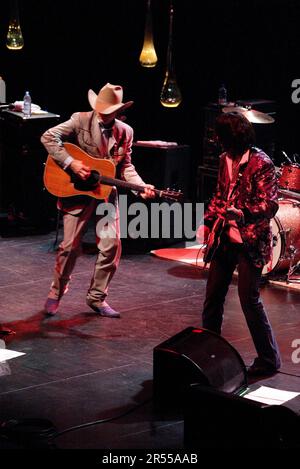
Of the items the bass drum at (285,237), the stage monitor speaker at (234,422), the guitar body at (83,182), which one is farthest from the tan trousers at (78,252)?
the stage monitor speaker at (234,422)

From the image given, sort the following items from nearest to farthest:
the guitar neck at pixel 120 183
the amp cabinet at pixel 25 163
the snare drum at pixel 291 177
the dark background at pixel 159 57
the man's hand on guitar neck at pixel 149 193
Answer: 1. the man's hand on guitar neck at pixel 149 193
2. the guitar neck at pixel 120 183
3. the snare drum at pixel 291 177
4. the dark background at pixel 159 57
5. the amp cabinet at pixel 25 163

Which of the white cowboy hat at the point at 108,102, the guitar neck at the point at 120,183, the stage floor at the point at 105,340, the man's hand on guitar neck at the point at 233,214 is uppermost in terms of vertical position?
the white cowboy hat at the point at 108,102

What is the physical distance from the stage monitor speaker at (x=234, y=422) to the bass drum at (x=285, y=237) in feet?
13.4

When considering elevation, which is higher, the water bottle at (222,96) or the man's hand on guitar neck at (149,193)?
the water bottle at (222,96)

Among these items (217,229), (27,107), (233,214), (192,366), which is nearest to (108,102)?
(217,229)

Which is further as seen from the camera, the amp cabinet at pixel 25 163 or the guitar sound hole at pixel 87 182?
the amp cabinet at pixel 25 163

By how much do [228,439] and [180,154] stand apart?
5907mm

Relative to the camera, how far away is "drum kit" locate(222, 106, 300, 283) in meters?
9.80

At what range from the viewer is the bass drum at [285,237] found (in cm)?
980

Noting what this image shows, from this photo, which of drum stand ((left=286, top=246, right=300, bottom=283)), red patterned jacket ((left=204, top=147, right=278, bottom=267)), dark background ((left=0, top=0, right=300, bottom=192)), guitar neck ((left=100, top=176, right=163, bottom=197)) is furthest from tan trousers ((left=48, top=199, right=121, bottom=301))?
dark background ((left=0, top=0, right=300, bottom=192))

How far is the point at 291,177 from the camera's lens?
9.99 meters

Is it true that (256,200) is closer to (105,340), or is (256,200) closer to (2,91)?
(105,340)

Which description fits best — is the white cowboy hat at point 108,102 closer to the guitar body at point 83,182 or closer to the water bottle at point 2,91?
the guitar body at point 83,182

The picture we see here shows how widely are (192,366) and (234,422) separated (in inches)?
39.6
